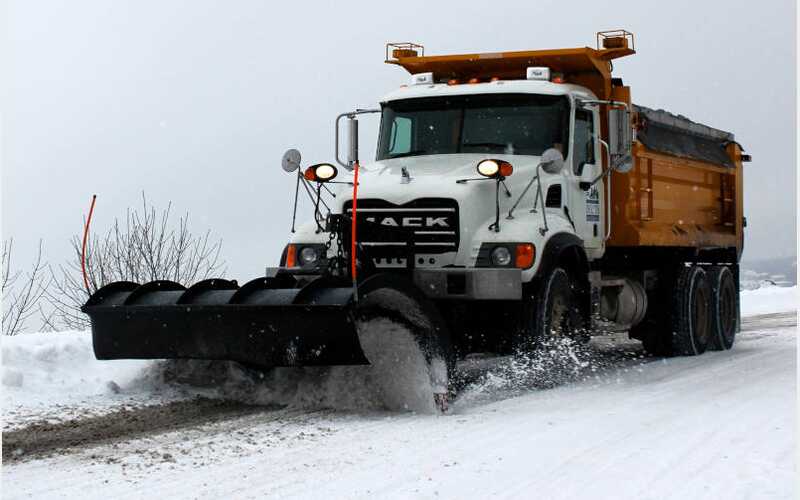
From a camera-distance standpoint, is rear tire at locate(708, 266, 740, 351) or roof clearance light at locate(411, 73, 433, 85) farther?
rear tire at locate(708, 266, 740, 351)

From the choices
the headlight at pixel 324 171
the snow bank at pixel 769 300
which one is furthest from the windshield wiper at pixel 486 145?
the snow bank at pixel 769 300

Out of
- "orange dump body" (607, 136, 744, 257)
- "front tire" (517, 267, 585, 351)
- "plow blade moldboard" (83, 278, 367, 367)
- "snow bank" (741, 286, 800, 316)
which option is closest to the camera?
"plow blade moldboard" (83, 278, 367, 367)

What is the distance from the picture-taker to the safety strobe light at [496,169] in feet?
29.0

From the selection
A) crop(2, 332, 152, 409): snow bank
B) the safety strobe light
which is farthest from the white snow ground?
the safety strobe light

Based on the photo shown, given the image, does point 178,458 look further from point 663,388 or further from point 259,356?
point 663,388

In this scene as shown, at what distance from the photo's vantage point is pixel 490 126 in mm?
10094

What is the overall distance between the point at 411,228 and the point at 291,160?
1.16 m

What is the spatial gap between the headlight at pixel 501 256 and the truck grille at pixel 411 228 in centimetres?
33

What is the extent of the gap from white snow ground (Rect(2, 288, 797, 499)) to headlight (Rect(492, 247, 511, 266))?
107 centimetres

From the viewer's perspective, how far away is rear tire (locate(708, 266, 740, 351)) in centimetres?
1388

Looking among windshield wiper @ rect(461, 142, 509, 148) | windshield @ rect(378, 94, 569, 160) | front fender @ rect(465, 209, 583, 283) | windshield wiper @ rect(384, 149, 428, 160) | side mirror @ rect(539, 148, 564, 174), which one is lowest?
front fender @ rect(465, 209, 583, 283)

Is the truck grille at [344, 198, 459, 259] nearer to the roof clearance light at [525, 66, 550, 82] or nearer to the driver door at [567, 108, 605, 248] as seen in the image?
Answer: the driver door at [567, 108, 605, 248]

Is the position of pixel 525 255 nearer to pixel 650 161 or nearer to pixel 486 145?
pixel 486 145

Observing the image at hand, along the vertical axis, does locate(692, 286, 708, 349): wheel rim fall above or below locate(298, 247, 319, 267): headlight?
below
